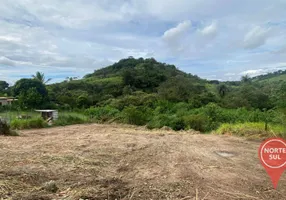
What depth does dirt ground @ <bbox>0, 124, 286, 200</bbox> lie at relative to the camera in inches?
114

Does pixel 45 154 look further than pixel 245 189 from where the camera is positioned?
Yes

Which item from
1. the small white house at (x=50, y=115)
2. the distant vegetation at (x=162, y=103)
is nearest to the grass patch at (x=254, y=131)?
the distant vegetation at (x=162, y=103)

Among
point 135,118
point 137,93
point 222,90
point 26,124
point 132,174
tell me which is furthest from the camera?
point 222,90

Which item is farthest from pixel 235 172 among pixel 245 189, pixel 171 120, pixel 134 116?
pixel 134 116

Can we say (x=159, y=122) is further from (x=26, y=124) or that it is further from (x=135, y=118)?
(x=26, y=124)

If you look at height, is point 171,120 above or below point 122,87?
below

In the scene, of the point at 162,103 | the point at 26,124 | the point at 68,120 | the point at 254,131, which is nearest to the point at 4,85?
the point at 68,120

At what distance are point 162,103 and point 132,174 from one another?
12.6 m

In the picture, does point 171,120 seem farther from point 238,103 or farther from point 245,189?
point 238,103

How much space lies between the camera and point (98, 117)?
14.2 m

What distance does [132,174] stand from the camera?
3762mm

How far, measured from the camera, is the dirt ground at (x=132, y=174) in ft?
9.53

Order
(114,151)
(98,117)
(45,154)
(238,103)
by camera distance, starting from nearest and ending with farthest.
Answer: (45,154) < (114,151) < (98,117) < (238,103)

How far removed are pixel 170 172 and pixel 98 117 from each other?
35.2 ft
